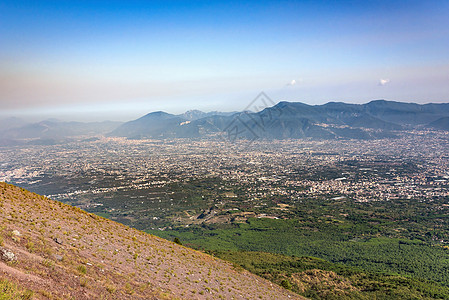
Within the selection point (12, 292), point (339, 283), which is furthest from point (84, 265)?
point (339, 283)

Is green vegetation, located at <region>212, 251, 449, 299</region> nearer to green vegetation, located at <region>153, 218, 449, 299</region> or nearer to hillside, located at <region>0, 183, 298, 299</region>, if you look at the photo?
green vegetation, located at <region>153, 218, 449, 299</region>

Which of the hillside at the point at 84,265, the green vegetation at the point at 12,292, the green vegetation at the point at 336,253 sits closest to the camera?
the green vegetation at the point at 12,292

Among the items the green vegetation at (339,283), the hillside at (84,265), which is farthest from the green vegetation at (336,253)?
the hillside at (84,265)

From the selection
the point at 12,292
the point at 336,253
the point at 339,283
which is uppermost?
the point at 12,292

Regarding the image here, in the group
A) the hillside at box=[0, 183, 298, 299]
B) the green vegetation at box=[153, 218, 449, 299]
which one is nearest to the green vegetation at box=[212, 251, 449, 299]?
the green vegetation at box=[153, 218, 449, 299]

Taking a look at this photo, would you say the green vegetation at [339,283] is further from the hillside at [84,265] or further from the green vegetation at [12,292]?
the green vegetation at [12,292]

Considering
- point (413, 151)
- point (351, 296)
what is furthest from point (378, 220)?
point (413, 151)

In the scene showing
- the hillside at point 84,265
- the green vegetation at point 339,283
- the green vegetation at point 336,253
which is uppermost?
the hillside at point 84,265

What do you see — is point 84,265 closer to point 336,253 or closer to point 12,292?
point 12,292
